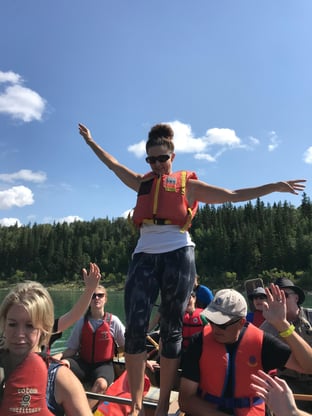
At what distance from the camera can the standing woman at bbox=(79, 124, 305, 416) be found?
3137mm

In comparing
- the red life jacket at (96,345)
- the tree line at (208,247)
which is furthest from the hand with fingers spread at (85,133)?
the tree line at (208,247)

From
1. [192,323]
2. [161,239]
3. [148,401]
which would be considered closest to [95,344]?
[192,323]

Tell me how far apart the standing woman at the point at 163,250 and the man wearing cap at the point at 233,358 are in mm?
224

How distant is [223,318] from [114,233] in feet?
535

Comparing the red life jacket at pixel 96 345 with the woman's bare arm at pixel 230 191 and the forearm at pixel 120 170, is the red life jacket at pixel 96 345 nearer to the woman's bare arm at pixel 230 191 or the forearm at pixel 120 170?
the forearm at pixel 120 170

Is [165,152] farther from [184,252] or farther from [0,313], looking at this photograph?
[0,313]

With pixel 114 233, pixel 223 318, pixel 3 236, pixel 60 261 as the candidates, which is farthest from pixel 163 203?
pixel 3 236

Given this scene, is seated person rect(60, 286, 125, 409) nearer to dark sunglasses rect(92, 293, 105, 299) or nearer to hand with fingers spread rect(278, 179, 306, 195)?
dark sunglasses rect(92, 293, 105, 299)

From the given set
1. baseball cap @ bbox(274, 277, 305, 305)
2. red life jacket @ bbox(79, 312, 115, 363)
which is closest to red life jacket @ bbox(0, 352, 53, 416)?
red life jacket @ bbox(79, 312, 115, 363)

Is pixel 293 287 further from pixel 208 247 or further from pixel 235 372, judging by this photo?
pixel 208 247

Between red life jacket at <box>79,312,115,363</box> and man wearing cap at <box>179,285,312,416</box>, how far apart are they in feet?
10.8

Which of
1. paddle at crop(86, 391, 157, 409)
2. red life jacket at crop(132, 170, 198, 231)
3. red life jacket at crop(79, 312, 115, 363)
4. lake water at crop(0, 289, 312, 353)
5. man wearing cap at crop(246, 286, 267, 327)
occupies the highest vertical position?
red life jacket at crop(132, 170, 198, 231)

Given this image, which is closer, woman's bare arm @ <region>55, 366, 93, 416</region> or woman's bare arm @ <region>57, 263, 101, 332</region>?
woman's bare arm @ <region>55, 366, 93, 416</region>

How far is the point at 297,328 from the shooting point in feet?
16.9
